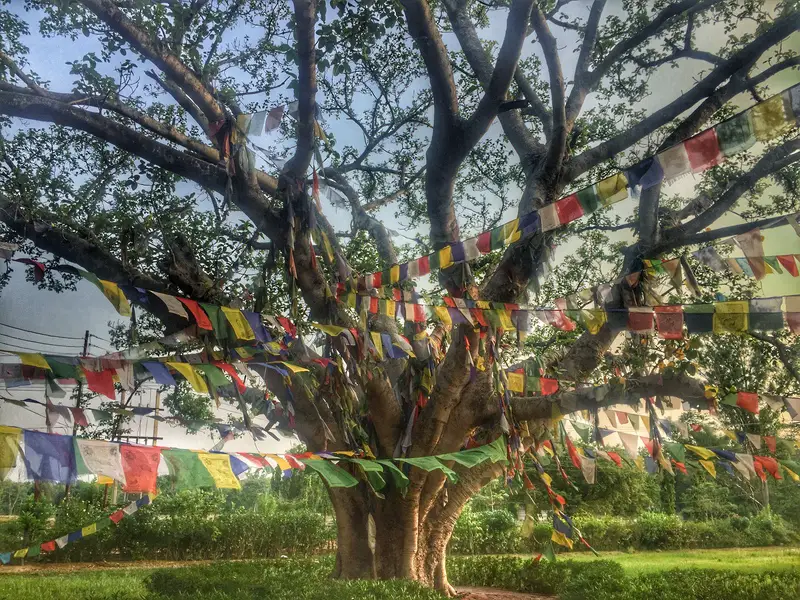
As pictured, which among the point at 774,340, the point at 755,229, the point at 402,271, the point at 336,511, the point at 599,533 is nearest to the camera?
the point at 755,229

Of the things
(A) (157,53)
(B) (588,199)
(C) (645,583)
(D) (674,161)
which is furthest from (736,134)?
(C) (645,583)

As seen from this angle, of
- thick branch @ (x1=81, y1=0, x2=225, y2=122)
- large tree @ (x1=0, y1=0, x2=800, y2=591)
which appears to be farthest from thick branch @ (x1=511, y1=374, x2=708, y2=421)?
thick branch @ (x1=81, y1=0, x2=225, y2=122)

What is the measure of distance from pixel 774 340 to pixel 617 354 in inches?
46.1

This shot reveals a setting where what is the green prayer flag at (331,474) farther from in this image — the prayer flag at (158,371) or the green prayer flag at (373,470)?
the prayer flag at (158,371)

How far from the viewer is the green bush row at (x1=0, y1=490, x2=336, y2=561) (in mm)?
6797

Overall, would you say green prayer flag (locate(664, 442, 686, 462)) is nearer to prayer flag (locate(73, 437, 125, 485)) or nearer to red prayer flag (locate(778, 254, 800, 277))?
red prayer flag (locate(778, 254, 800, 277))

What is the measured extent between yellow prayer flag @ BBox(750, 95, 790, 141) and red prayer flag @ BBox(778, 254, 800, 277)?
1.34 metres

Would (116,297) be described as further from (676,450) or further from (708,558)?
(708,558)

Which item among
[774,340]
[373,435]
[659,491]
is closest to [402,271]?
[373,435]

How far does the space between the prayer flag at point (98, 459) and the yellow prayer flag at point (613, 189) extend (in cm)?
249

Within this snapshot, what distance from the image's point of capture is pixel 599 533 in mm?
9414

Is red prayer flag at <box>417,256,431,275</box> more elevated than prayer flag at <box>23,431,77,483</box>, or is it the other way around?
red prayer flag at <box>417,256,431,275</box>

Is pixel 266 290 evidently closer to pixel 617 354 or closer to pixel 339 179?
pixel 339 179

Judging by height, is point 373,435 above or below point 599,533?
above
